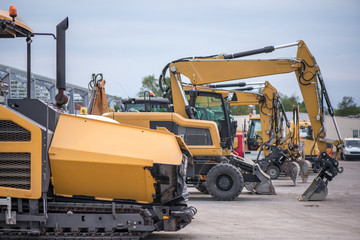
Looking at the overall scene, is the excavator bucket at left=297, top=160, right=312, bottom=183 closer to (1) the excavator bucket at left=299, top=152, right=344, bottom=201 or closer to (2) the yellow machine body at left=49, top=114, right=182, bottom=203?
(1) the excavator bucket at left=299, top=152, right=344, bottom=201

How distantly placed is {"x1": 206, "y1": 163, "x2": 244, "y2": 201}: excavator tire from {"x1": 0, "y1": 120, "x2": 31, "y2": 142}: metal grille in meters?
7.88

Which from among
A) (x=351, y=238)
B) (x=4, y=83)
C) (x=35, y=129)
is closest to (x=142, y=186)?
(x=35, y=129)

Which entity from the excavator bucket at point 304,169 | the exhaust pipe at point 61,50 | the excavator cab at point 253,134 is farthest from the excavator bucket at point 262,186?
the excavator cab at point 253,134

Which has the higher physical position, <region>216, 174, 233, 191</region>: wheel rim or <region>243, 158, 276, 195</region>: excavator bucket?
<region>216, 174, 233, 191</region>: wheel rim

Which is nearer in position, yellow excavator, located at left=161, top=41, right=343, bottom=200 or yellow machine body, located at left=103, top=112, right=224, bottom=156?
yellow machine body, located at left=103, top=112, right=224, bottom=156

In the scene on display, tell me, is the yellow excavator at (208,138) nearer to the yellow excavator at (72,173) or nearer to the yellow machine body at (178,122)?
Result: the yellow machine body at (178,122)

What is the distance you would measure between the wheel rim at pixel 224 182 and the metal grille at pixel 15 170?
26.1 ft

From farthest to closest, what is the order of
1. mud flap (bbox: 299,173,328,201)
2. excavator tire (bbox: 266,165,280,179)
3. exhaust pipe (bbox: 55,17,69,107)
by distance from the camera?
excavator tire (bbox: 266,165,280,179), mud flap (bbox: 299,173,328,201), exhaust pipe (bbox: 55,17,69,107)

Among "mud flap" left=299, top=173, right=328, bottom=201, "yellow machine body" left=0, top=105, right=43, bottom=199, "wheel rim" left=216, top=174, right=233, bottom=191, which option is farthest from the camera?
"mud flap" left=299, top=173, right=328, bottom=201

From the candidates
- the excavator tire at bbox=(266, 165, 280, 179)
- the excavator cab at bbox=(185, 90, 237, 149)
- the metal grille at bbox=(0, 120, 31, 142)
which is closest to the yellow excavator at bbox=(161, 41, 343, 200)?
the excavator cab at bbox=(185, 90, 237, 149)

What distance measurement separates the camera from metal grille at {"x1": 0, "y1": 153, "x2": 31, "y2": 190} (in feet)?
24.0

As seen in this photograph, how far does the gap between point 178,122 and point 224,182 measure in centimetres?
197

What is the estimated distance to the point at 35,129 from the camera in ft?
23.9

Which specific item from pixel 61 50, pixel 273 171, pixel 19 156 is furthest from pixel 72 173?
pixel 273 171
